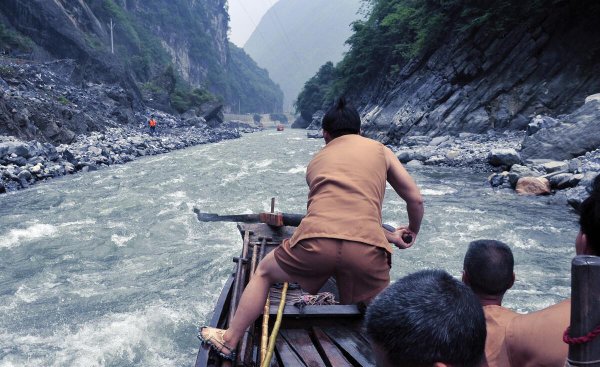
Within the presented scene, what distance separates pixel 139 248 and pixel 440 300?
7955 millimetres

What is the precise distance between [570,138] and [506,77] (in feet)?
33.2

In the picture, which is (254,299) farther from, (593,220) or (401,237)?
(593,220)

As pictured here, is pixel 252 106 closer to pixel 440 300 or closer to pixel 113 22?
pixel 113 22

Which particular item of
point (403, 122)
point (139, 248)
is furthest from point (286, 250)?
point (403, 122)

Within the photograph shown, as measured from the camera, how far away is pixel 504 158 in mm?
14742

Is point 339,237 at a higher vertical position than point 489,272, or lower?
higher

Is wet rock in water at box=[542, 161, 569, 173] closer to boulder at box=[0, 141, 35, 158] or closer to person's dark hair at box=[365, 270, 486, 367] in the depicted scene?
person's dark hair at box=[365, 270, 486, 367]

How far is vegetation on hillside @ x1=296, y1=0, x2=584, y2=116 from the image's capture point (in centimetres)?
2244

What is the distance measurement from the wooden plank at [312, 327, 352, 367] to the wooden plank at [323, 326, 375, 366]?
45mm

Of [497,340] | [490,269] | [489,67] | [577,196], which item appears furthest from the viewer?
[489,67]

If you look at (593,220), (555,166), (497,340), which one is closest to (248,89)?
(555,166)

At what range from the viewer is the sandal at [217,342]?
2.76 m

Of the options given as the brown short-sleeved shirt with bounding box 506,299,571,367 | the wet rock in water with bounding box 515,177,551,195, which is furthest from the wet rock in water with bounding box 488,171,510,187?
the brown short-sleeved shirt with bounding box 506,299,571,367

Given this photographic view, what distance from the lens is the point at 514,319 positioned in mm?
1966
